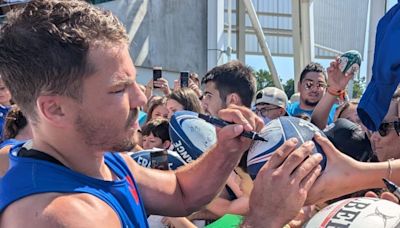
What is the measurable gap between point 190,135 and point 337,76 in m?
1.35

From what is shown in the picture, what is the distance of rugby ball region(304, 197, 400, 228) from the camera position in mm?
1983

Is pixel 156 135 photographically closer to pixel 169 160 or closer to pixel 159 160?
pixel 169 160

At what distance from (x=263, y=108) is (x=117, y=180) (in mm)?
3566

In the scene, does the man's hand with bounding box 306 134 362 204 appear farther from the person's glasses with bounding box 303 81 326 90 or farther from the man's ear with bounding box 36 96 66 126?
the person's glasses with bounding box 303 81 326 90

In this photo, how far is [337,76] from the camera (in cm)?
439

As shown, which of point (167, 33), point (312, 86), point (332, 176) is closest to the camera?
point (332, 176)

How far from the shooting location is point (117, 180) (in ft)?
7.17

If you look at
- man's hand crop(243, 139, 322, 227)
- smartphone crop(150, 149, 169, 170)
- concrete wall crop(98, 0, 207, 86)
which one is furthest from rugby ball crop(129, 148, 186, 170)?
concrete wall crop(98, 0, 207, 86)

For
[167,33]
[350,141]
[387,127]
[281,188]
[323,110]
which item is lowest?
[167,33]

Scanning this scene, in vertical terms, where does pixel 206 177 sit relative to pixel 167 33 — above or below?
above

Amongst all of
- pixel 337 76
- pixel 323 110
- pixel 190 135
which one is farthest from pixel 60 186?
pixel 323 110

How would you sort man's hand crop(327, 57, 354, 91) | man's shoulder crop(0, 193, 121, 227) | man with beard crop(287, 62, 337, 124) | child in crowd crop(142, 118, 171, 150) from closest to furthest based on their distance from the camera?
1. man's shoulder crop(0, 193, 121, 227)
2. man's hand crop(327, 57, 354, 91)
3. child in crowd crop(142, 118, 171, 150)
4. man with beard crop(287, 62, 337, 124)

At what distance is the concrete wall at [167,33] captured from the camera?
18922mm

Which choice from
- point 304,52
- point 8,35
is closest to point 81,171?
point 8,35
